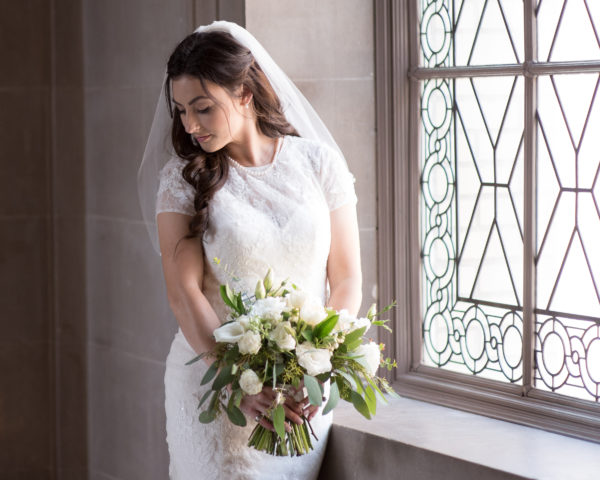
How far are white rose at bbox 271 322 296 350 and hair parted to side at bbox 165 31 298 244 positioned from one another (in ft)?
1.80

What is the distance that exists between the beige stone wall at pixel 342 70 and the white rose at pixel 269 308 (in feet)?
3.56

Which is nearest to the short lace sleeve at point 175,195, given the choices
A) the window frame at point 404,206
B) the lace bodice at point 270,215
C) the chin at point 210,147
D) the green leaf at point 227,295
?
the lace bodice at point 270,215

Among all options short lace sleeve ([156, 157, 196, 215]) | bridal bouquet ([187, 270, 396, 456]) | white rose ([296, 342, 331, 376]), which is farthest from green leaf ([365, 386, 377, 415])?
short lace sleeve ([156, 157, 196, 215])

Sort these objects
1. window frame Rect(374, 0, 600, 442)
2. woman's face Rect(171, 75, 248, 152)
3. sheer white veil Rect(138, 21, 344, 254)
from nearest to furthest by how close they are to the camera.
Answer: woman's face Rect(171, 75, 248, 152)
sheer white veil Rect(138, 21, 344, 254)
window frame Rect(374, 0, 600, 442)

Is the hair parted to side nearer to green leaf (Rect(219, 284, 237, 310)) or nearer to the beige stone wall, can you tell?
green leaf (Rect(219, 284, 237, 310))

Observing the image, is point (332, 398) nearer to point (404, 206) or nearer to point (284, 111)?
point (284, 111)

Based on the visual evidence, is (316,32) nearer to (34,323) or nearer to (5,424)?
(34,323)

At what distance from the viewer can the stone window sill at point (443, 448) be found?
2777 mm

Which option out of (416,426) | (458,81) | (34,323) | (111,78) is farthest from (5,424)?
(458,81)

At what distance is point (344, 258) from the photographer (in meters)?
3.10

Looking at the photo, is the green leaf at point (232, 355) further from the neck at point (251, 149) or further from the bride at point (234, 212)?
the neck at point (251, 149)

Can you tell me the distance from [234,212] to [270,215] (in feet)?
0.39

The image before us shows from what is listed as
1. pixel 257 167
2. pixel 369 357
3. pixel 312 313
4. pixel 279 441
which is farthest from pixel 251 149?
pixel 279 441

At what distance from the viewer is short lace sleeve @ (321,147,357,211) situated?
Result: 311 centimetres
